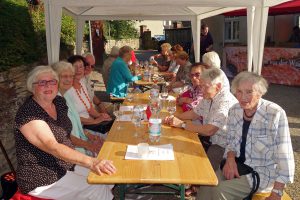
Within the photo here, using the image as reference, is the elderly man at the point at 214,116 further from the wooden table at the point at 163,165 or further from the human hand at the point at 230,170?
the human hand at the point at 230,170

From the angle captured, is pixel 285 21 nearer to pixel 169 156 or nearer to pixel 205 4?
pixel 205 4

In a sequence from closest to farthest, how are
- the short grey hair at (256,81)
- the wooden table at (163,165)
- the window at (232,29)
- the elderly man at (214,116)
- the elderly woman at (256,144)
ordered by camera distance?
the wooden table at (163,165) → the elderly woman at (256,144) → the short grey hair at (256,81) → the elderly man at (214,116) → the window at (232,29)

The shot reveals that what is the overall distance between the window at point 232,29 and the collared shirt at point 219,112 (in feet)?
43.6

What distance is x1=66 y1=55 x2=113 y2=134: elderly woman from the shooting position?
389 centimetres

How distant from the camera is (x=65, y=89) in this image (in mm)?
3568

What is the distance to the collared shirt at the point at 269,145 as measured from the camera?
2.35 meters

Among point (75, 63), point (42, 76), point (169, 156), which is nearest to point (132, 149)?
point (169, 156)

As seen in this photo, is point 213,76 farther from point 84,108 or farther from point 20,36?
point 20,36

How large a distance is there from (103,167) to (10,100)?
12.7ft

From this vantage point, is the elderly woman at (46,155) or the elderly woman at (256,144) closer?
the elderly woman at (46,155)

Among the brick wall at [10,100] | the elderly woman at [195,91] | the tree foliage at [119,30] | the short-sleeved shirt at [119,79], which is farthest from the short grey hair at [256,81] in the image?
the tree foliage at [119,30]

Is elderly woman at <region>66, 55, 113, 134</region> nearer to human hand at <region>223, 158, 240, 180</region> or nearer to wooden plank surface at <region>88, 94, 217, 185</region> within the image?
wooden plank surface at <region>88, 94, 217, 185</region>

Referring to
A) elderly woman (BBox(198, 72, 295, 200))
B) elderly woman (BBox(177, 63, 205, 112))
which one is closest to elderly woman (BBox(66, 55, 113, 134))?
elderly woman (BBox(177, 63, 205, 112))

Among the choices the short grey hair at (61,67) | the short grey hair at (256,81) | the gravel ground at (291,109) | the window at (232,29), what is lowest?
the gravel ground at (291,109)
